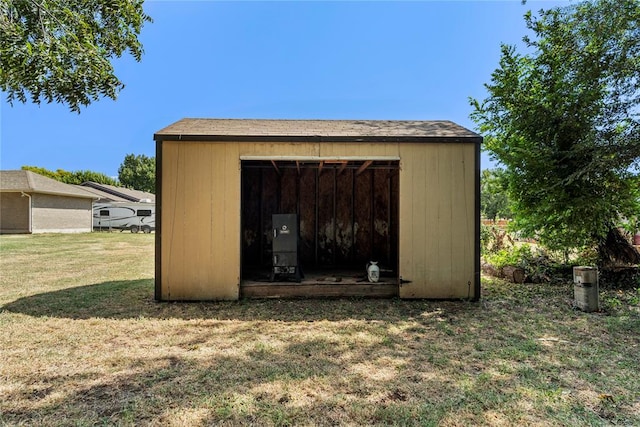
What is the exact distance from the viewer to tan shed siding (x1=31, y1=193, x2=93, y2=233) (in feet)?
57.3

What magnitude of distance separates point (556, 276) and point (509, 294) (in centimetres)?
195

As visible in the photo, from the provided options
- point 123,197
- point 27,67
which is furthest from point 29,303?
point 123,197

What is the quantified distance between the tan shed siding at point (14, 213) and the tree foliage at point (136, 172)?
2723 centimetres

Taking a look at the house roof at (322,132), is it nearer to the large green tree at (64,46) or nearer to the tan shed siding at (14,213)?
the large green tree at (64,46)

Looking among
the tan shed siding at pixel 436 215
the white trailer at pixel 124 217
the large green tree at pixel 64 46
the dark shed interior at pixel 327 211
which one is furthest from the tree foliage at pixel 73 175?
the tan shed siding at pixel 436 215

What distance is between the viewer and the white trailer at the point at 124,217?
71.6 feet

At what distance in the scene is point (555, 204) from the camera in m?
6.01

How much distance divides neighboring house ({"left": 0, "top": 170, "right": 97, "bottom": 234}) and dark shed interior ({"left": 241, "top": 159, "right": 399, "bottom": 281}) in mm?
16184

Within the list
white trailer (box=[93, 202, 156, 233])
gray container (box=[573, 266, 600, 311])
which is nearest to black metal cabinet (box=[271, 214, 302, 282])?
gray container (box=[573, 266, 600, 311])

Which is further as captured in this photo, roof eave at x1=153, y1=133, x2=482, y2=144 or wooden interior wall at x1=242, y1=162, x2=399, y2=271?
wooden interior wall at x1=242, y1=162, x2=399, y2=271

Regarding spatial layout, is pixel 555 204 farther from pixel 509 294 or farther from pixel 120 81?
pixel 120 81

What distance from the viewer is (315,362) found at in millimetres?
2822

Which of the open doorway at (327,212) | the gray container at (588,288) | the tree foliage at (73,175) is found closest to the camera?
→ the gray container at (588,288)

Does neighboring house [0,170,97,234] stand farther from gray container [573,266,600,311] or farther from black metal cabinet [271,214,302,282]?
gray container [573,266,600,311]
